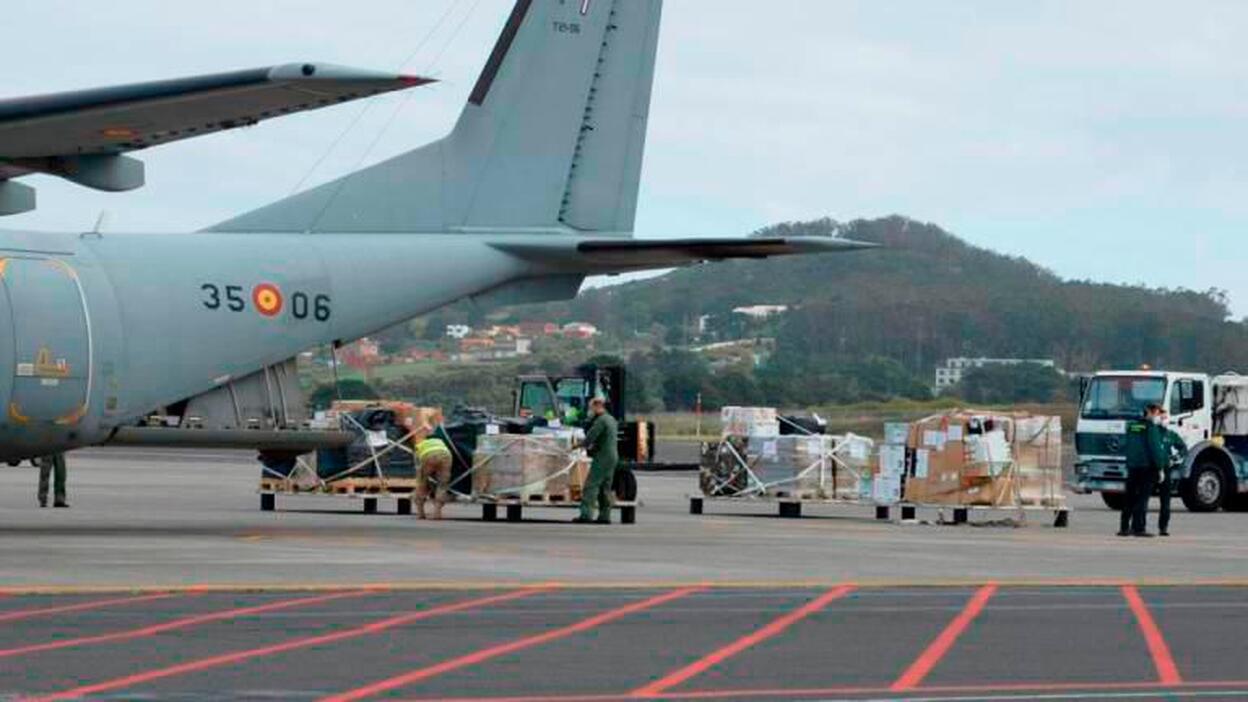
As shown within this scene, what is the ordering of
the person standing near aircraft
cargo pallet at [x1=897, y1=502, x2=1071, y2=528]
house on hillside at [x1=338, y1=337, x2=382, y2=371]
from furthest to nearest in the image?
the person standing near aircraft, cargo pallet at [x1=897, y1=502, x2=1071, y2=528], house on hillside at [x1=338, y1=337, x2=382, y2=371]

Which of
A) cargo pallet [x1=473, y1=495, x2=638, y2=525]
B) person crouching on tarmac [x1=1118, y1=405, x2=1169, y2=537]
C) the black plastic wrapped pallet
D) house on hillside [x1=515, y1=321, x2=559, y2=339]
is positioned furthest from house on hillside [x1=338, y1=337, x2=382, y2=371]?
house on hillside [x1=515, y1=321, x2=559, y2=339]

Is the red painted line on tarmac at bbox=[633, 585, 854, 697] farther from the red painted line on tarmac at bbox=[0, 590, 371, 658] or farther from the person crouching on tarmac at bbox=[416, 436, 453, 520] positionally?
the person crouching on tarmac at bbox=[416, 436, 453, 520]

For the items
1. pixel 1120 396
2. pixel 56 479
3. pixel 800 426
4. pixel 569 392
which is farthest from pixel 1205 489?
pixel 56 479

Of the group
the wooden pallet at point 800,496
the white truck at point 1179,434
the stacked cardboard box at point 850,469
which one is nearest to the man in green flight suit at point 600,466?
the wooden pallet at point 800,496

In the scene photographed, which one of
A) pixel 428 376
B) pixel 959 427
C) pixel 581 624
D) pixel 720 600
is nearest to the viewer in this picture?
pixel 581 624

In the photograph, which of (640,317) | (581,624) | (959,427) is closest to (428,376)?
(640,317)

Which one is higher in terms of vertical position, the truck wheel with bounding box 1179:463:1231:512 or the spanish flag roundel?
the spanish flag roundel

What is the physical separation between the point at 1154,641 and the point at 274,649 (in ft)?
18.1

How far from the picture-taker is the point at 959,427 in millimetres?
30422

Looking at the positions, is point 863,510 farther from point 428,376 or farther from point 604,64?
point 428,376

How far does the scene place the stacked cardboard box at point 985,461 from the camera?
30062 mm

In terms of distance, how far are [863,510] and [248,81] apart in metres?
17.2

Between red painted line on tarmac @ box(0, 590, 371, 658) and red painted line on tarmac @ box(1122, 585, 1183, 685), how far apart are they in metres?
5.67

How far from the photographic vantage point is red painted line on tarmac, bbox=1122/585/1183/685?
12.2 m
